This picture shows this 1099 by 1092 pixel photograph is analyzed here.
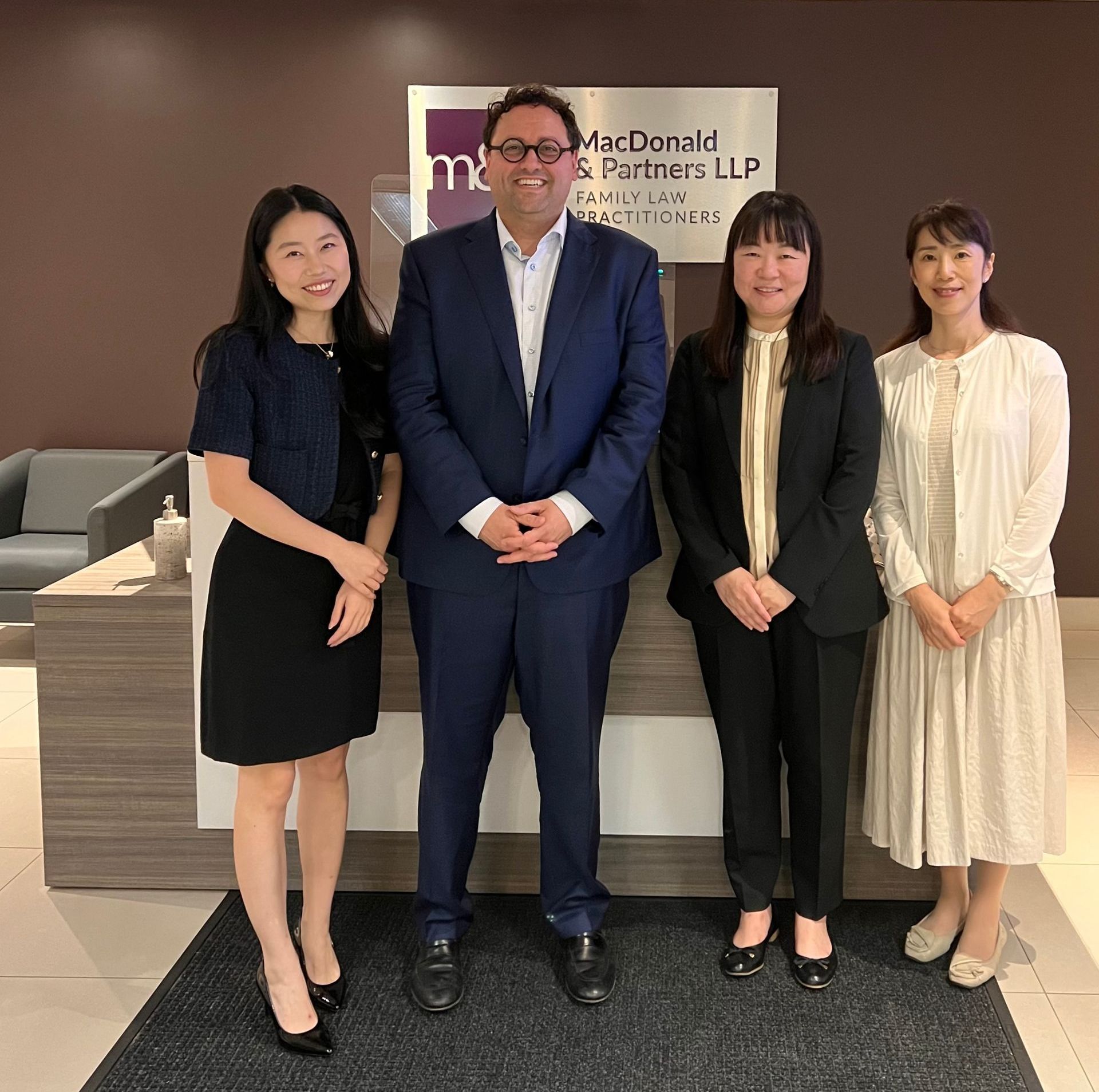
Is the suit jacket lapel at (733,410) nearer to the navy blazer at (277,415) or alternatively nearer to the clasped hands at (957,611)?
the clasped hands at (957,611)

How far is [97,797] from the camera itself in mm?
2848

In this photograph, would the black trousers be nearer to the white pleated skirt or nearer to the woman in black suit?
the woman in black suit

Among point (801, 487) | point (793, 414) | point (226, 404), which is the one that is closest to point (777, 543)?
point (801, 487)

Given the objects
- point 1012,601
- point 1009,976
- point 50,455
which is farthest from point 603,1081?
point 50,455

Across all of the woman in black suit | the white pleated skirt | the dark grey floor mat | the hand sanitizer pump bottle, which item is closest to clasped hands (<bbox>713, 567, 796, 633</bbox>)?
the woman in black suit

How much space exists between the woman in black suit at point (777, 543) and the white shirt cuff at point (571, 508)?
0.29 metres

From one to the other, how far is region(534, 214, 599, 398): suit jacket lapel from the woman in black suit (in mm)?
297

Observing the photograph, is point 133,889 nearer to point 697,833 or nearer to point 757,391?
point 697,833

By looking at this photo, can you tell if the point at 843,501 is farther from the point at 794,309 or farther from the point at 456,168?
the point at 456,168

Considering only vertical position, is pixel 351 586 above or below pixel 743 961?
above

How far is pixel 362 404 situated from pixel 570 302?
459mm

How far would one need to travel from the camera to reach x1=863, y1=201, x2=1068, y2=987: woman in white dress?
2.30 meters

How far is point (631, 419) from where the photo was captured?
226 centimetres

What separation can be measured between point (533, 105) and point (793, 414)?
80 centimetres
